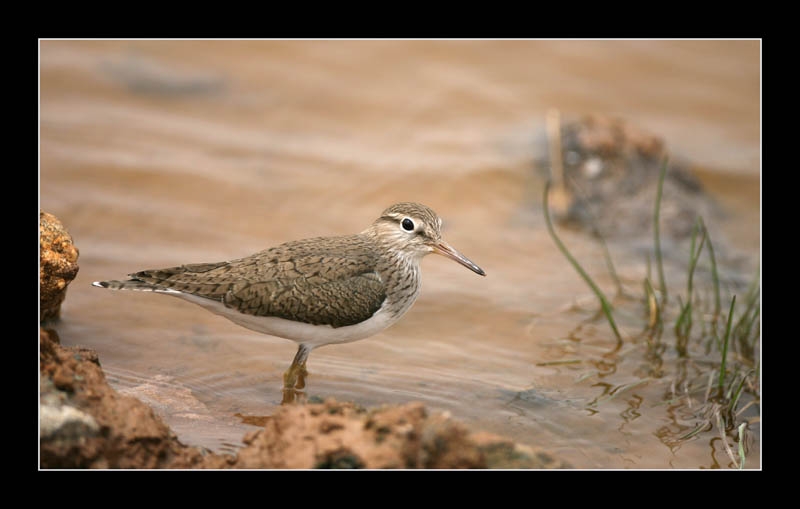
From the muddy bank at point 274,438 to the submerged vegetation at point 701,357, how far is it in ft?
7.30

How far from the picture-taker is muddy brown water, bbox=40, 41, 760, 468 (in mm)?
6996

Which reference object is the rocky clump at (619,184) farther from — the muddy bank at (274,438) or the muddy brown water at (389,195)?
the muddy bank at (274,438)

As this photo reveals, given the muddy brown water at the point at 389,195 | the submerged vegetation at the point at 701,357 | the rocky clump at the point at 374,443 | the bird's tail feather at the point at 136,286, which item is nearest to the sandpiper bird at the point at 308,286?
the bird's tail feather at the point at 136,286

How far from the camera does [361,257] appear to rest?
7.02 meters

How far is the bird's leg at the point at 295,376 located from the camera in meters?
6.89

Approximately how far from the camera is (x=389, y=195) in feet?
35.9

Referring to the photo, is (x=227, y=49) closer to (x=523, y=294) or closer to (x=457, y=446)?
(x=523, y=294)

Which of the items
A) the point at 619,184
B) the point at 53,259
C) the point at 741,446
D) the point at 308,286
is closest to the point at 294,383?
the point at 308,286

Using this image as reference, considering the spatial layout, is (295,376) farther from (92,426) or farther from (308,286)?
(92,426)

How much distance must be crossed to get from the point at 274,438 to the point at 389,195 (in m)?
6.35

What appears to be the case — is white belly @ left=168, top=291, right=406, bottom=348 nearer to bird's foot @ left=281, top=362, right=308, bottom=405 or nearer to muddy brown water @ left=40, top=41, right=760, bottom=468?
bird's foot @ left=281, top=362, right=308, bottom=405

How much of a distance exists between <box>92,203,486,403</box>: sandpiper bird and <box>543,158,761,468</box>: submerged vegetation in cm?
141

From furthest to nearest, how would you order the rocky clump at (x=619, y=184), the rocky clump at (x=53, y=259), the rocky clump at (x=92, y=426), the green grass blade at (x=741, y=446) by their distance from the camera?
the rocky clump at (x=619, y=184) < the rocky clump at (x=53, y=259) < the green grass blade at (x=741, y=446) < the rocky clump at (x=92, y=426)

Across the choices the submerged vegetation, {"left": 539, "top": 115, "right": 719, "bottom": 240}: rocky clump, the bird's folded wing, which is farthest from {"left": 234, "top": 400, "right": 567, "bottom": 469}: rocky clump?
{"left": 539, "top": 115, "right": 719, "bottom": 240}: rocky clump
